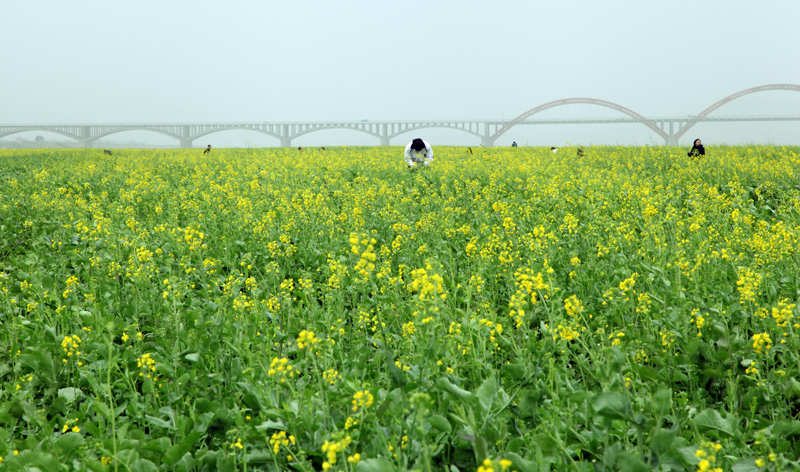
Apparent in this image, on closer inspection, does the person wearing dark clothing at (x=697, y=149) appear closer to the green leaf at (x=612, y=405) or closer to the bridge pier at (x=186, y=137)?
the green leaf at (x=612, y=405)

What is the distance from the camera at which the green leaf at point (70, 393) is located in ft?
9.61

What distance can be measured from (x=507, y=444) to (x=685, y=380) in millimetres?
1360

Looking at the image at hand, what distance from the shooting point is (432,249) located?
18.4ft

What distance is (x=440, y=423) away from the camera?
2.00 meters

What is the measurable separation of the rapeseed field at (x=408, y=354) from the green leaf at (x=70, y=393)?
1 cm

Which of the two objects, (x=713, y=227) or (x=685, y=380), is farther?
(x=713, y=227)

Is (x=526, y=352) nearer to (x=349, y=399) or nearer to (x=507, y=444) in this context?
(x=507, y=444)

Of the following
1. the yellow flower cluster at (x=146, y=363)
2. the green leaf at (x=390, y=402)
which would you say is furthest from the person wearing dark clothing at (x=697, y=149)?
the yellow flower cluster at (x=146, y=363)

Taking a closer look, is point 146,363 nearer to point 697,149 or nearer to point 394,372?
point 394,372

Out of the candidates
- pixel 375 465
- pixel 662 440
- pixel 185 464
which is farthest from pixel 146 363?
pixel 662 440

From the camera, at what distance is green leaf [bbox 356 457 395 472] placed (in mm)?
1783

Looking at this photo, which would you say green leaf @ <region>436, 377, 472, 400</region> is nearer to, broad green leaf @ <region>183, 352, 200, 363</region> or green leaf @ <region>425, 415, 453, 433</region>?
green leaf @ <region>425, 415, 453, 433</region>

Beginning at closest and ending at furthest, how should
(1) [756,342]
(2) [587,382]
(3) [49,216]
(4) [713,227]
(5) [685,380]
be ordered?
1. (1) [756,342]
2. (5) [685,380]
3. (2) [587,382]
4. (4) [713,227]
5. (3) [49,216]

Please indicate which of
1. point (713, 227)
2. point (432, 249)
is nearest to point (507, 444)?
point (432, 249)
